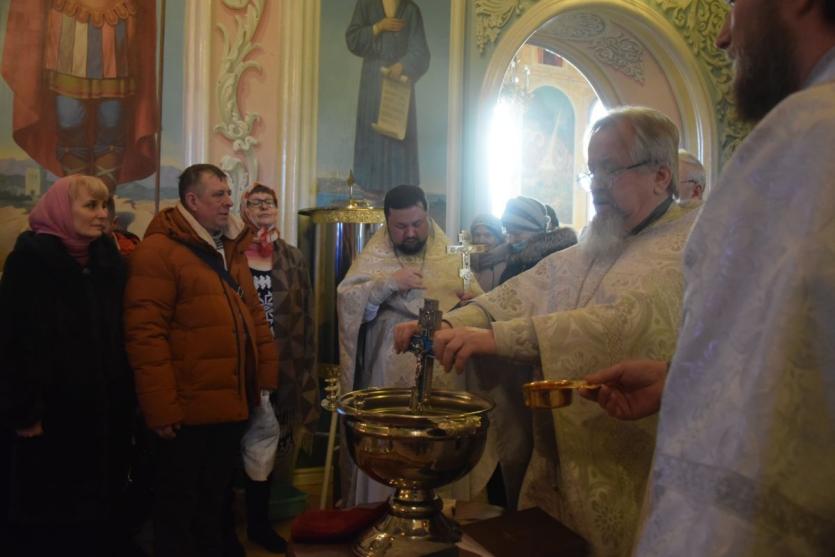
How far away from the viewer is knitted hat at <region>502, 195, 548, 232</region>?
3701 millimetres

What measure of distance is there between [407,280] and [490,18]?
3.13 metres

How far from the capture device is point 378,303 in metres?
3.31

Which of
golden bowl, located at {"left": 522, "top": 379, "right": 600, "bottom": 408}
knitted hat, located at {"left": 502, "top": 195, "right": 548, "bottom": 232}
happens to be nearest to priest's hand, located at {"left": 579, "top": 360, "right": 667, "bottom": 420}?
golden bowl, located at {"left": 522, "top": 379, "right": 600, "bottom": 408}

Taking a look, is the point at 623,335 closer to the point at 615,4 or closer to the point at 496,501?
the point at 496,501

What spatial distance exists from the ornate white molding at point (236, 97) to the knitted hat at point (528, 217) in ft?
6.23

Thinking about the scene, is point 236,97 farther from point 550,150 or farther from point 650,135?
point 550,150

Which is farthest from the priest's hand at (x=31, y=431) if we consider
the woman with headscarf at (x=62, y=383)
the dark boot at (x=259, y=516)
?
the dark boot at (x=259, y=516)

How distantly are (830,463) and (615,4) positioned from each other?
606 cm

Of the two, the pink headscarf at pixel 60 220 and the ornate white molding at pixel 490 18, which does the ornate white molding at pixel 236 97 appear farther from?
the pink headscarf at pixel 60 220

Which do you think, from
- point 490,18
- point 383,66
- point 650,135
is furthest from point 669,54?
point 650,135

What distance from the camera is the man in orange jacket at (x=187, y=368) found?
9.07 feet

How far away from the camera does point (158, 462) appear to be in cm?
288

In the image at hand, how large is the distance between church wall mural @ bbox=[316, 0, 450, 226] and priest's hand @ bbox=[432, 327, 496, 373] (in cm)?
337

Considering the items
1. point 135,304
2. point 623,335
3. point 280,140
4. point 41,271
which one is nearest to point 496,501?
point 623,335
